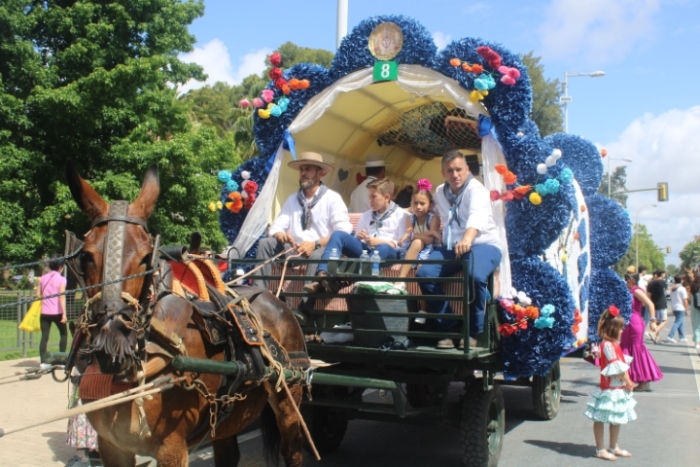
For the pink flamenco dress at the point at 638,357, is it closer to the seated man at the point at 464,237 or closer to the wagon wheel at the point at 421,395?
the wagon wheel at the point at 421,395

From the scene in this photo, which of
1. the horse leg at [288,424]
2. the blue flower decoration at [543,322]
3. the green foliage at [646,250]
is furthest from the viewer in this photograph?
the green foliage at [646,250]

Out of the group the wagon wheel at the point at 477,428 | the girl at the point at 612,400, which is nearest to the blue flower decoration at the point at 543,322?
the wagon wheel at the point at 477,428

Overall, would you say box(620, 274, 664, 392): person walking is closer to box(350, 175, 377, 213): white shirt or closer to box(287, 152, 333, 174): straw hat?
box(350, 175, 377, 213): white shirt

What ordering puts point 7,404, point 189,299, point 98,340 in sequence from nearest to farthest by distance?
point 98,340, point 189,299, point 7,404

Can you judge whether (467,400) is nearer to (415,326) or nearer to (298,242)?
(415,326)

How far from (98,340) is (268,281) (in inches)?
124


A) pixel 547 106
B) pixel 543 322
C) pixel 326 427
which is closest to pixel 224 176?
pixel 326 427

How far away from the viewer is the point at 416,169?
31.5 feet

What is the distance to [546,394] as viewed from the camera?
7.89m

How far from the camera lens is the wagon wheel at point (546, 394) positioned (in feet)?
25.6

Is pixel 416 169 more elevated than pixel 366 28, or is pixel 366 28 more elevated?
pixel 366 28

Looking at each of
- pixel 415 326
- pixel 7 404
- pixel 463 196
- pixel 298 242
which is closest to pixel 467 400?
pixel 415 326

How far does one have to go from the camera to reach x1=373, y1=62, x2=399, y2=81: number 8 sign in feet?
20.9

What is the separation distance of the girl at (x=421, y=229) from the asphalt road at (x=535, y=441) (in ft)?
6.17
